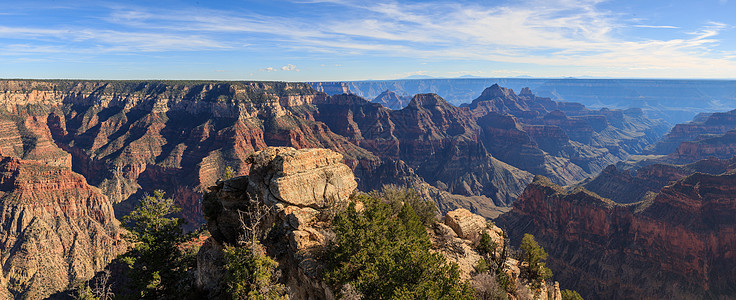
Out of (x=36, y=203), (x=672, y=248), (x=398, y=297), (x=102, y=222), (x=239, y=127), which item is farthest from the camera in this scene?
(x=239, y=127)

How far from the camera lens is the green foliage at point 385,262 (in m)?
22.1

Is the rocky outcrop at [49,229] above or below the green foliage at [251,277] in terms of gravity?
below

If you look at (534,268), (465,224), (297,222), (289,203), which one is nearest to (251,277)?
(297,222)

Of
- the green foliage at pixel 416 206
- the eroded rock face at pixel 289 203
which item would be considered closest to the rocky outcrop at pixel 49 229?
the eroded rock face at pixel 289 203

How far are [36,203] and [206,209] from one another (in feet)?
354

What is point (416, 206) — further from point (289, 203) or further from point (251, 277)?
point (251, 277)

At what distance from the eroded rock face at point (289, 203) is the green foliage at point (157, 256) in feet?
17.2

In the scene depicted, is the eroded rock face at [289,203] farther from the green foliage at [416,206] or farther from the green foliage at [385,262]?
the green foliage at [416,206]

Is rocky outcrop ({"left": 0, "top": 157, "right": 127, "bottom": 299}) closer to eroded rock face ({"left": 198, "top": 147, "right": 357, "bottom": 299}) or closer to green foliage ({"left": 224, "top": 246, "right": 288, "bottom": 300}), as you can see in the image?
eroded rock face ({"left": 198, "top": 147, "right": 357, "bottom": 299})

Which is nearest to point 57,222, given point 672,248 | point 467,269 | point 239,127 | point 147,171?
point 147,171

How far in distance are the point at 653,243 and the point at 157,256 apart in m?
115

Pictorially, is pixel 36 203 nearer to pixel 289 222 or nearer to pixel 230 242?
pixel 230 242

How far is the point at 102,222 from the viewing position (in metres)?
115

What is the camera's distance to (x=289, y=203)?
3503 cm
